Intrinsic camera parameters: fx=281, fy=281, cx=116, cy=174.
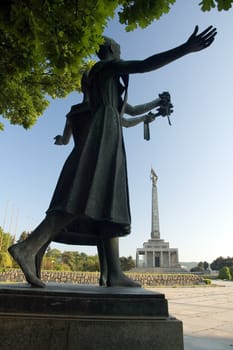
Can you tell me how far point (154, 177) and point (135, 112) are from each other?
50.2 m

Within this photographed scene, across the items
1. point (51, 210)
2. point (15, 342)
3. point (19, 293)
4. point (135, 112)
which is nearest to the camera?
point (15, 342)

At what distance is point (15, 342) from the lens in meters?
1.52

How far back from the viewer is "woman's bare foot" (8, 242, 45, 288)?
196cm

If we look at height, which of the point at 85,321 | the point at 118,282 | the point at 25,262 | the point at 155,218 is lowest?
the point at 85,321

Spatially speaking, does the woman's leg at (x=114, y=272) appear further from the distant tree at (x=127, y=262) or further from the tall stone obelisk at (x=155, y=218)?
the distant tree at (x=127, y=262)

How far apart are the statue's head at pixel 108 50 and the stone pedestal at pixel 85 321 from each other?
2.27m

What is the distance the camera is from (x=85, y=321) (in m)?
1.58

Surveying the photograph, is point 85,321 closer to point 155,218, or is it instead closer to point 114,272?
point 114,272

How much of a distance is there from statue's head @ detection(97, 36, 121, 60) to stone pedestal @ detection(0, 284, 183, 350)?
89.4 inches

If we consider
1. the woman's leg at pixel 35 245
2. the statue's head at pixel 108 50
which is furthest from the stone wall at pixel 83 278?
the statue's head at pixel 108 50

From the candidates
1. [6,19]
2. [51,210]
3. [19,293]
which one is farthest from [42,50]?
[19,293]

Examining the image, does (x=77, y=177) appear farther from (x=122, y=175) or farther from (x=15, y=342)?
(x=15, y=342)

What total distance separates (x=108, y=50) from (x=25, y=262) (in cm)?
217

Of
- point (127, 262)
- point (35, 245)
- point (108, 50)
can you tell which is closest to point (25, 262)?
point (35, 245)
